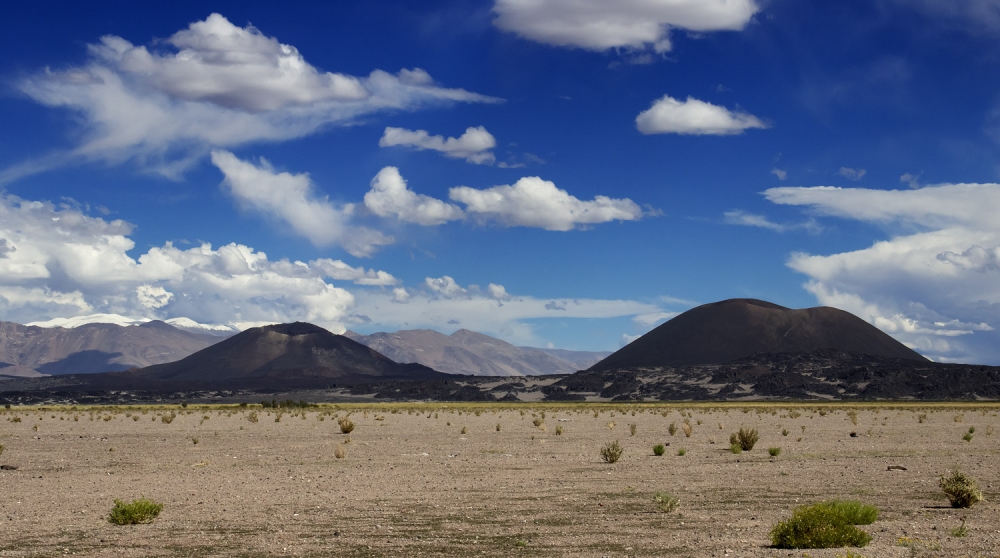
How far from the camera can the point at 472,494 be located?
20438mm

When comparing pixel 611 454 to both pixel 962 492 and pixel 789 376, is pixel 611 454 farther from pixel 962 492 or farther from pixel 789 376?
pixel 789 376

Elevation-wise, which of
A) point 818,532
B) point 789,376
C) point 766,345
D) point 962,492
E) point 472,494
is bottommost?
point 472,494

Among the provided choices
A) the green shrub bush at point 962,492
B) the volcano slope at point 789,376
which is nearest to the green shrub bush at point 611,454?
the green shrub bush at point 962,492

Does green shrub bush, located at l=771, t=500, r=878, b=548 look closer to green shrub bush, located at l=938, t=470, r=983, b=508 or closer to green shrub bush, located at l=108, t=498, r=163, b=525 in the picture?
green shrub bush, located at l=938, t=470, r=983, b=508

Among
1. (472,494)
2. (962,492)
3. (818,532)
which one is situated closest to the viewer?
(818,532)

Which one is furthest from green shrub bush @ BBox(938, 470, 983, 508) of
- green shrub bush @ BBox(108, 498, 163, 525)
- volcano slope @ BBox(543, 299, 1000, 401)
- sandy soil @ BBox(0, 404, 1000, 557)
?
volcano slope @ BBox(543, 299, 1000, 401)

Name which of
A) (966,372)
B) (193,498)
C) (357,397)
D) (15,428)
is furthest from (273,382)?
(193,498)

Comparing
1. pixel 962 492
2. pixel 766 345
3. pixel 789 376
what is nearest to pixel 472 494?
pixel 962 492

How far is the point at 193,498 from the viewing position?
65.8ft

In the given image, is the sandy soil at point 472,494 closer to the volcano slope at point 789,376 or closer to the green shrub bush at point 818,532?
the green shrub bush at point 818,532

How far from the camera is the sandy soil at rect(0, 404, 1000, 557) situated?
14.2 metres

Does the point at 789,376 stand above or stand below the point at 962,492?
above

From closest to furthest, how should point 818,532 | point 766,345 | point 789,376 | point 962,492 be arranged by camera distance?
point 818,532, point 962,492, point 789,376, point 766,345

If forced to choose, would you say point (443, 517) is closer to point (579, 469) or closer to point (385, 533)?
point (385, 533)
